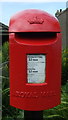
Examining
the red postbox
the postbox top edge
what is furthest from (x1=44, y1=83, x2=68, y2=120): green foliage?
the postbox top edge

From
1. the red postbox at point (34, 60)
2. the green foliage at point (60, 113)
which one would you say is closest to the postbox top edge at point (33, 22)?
the red postbox at point (34, 60)

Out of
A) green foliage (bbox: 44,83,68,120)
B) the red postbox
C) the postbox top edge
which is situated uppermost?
the postbox top edge

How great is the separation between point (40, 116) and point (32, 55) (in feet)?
2.64

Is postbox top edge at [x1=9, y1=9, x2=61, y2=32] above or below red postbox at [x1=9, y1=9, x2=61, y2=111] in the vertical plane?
above

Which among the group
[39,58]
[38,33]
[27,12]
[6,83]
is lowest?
[6,83]

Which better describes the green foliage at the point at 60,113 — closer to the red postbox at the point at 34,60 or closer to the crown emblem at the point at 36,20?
the red postbox at the point at 34,60

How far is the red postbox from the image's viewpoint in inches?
110

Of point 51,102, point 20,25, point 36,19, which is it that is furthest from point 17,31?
point 51,102

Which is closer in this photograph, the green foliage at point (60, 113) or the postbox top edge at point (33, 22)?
the postbox top edge at point (33, 22)

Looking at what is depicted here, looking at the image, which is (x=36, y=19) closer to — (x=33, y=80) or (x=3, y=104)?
(x=33, y=80)

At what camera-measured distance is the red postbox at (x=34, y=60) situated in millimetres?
2801

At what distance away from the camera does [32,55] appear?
2822mm

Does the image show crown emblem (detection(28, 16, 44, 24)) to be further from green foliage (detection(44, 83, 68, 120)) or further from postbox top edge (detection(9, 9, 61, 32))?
green foliage (detection(44, 83, 68, 120))

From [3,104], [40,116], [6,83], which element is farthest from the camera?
[6,83]
